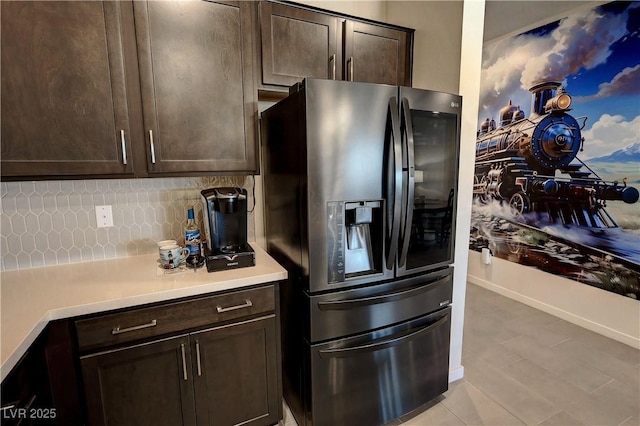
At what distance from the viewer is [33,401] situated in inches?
45.1

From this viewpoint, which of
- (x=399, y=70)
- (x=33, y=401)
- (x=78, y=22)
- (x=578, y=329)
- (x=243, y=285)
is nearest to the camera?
(x=33, y=401)

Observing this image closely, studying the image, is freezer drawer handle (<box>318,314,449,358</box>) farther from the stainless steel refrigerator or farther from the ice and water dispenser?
the ice and water dispenser

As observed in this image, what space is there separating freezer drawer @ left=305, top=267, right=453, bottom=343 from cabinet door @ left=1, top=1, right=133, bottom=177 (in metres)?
1.21

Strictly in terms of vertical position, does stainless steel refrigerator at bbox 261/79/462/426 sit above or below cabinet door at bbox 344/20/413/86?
below

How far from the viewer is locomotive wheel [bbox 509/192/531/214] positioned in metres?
3.31

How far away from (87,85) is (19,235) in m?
0.90

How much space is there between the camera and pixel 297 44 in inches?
71.8

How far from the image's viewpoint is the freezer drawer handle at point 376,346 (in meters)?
1.55

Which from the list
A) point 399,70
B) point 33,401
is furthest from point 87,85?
point 399,70

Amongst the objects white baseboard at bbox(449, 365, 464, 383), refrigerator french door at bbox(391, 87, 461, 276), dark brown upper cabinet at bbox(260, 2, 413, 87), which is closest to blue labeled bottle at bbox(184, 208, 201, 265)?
dark brown upper cabinet at bbox(260, 2, 413, 87)

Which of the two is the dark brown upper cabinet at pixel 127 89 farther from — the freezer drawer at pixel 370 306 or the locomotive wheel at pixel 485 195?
the locomotive wheel at pixel 485 195

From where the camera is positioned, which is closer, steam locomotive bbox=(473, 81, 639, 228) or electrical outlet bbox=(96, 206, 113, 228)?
electrical outlet bbox=(96, 206, 113, 228)

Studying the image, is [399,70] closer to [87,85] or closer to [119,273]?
[87,85]

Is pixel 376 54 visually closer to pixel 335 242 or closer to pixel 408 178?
pixel 408 178
